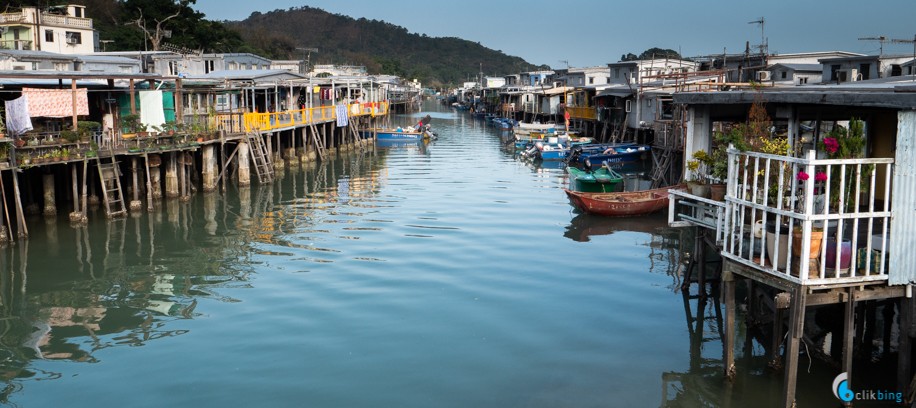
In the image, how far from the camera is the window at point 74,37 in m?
56.6

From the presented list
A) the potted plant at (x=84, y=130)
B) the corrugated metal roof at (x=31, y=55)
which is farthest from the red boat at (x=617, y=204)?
the corrugated metal roof at (x=31, y=55)

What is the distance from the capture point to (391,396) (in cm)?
1305

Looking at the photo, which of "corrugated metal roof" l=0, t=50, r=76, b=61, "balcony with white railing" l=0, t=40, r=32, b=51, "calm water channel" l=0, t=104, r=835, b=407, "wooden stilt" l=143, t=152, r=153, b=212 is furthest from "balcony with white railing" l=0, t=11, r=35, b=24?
"calm water channel" l=0, t=104, r=835, b=407

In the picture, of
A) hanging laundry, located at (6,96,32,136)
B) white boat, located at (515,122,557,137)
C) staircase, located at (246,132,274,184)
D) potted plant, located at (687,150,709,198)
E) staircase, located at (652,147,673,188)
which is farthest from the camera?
white boat, located at (515,122,557,137)

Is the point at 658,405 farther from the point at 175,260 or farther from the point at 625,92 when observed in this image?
the point at 625,92

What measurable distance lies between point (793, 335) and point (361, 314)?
29.4ft

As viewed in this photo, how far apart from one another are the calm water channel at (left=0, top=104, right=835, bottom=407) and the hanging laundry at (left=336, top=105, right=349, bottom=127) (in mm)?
24692

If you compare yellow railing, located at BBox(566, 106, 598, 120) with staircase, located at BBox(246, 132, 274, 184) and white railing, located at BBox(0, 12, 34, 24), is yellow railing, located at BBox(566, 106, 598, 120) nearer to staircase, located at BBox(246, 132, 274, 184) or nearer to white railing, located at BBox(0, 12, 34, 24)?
staircase, located at BBox(246, 132, 274, 184)


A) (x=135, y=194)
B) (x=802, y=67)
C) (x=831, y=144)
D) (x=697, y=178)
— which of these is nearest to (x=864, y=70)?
(x=802, y=67)

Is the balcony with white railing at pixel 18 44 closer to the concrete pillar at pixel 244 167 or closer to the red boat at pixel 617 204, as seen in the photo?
the concrete pillar at pixel 244 167

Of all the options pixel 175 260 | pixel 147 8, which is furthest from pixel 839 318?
pixel 147 8

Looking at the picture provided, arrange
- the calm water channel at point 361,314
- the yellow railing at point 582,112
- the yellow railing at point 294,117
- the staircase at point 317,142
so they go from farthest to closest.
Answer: the yellow railing at point 582,112 < the staircase at point 317,142 < the yellow railing at point 294,117 < the calm water channel at point 361,314

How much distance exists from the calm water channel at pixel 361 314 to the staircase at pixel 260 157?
7.05 metres

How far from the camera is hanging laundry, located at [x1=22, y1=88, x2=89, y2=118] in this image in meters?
26.2
